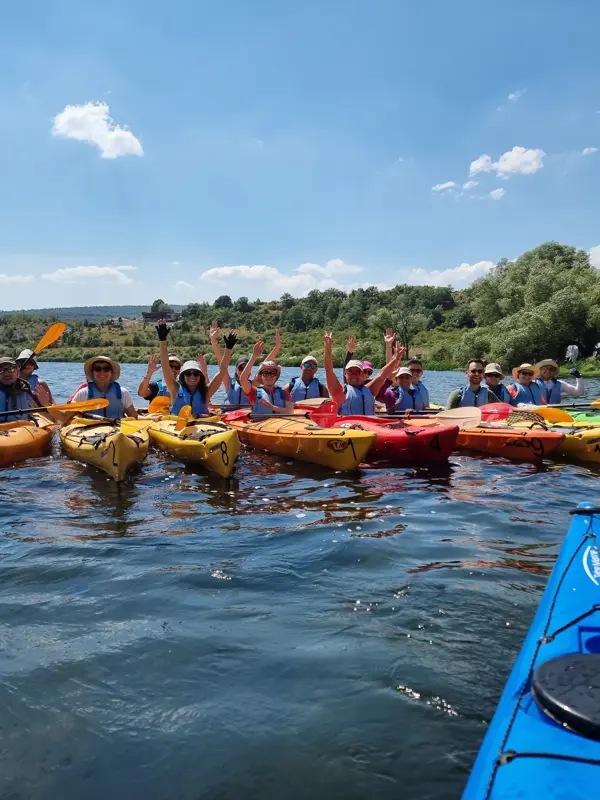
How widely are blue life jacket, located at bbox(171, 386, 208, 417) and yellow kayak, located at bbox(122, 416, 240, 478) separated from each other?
0.21 metres

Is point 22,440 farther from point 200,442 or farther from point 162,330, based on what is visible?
point 200,442

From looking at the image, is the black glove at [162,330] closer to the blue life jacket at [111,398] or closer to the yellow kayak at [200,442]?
the yellow kayak at [200,442]

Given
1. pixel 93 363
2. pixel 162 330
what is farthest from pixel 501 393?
pixel 93 363

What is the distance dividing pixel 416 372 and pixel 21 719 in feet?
27.3

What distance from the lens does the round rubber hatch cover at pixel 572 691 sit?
172 centimetres

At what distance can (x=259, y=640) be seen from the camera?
10.7 feet

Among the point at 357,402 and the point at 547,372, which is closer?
the point at 357,402

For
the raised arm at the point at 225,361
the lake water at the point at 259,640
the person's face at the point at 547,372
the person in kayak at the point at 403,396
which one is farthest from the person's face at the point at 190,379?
the person's face at the point at 547,372

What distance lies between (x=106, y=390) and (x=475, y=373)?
5.50 metres

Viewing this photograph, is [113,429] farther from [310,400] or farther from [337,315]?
[337,315]

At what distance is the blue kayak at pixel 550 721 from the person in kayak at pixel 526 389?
8.33 m

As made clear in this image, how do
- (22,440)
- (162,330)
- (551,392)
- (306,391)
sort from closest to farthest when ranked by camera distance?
(162,330) < (22,440) < (306,391) < (551,392)

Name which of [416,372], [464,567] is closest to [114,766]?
[464,567]

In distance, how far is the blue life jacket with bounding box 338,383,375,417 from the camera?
827 cm
